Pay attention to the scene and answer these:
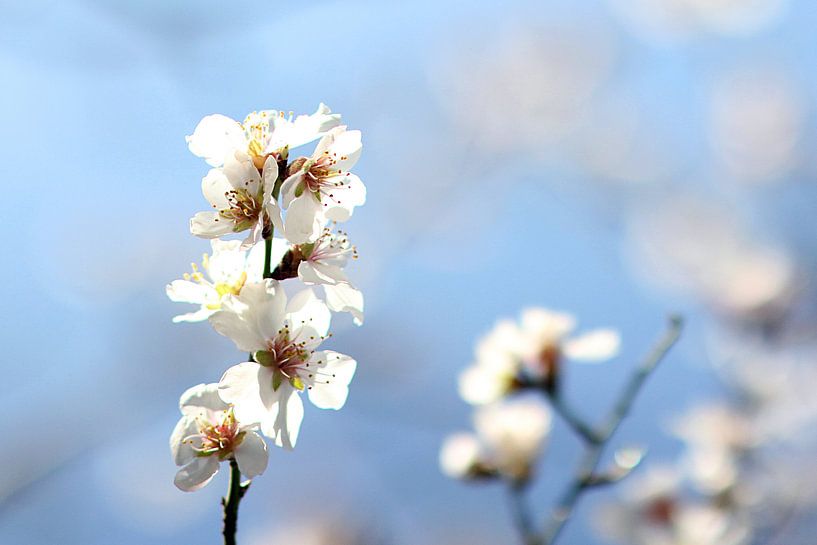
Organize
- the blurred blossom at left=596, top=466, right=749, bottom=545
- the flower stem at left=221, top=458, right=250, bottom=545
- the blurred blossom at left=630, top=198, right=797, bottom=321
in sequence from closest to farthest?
the flower stem at left=221, top=458, right=250, bottom=545 < the blurred blossom at left=596, top=466, right=749, bottom=545 < the blurred blossom at left=630, top=198, right=797, bottom=321

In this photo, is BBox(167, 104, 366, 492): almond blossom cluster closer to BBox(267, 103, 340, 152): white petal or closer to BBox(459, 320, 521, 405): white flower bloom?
BBox(267, 103, 340, 152): white petal

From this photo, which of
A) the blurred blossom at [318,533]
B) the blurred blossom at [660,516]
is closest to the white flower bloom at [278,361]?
the blurred blossom at [660,516]

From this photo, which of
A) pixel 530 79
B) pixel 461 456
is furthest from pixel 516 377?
pixel 530 79

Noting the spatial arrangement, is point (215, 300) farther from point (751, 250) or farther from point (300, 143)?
point (751, 250)

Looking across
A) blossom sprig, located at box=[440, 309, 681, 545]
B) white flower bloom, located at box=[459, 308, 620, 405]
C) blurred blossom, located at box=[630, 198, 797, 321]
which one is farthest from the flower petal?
blurred blossom, located at box=[630, 198, 797, 321]

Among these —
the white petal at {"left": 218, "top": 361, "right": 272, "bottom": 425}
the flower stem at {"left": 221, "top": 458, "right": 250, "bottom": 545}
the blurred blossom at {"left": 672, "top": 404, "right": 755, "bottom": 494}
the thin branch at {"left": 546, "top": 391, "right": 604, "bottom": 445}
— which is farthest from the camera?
the blurred blossom at {"left": 672, "top": 404, "right": 755, "bottom": 494}

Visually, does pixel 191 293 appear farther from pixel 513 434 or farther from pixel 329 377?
pixel 513 434

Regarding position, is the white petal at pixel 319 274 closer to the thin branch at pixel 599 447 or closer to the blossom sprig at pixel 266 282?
the blossom sprig at pixel 266 282
